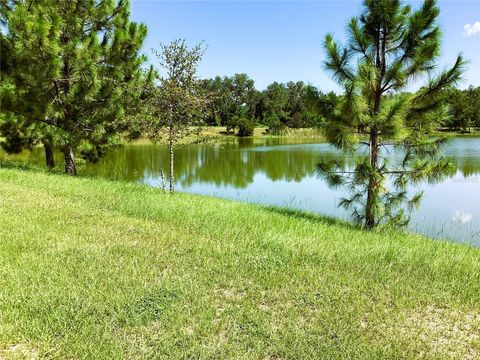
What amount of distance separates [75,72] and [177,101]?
16.5 ft

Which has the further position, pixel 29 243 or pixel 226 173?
pixel 226 173

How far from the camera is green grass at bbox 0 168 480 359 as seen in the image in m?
3.15

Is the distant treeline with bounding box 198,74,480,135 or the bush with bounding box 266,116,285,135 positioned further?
the bush with bounding box 266,116,285,135

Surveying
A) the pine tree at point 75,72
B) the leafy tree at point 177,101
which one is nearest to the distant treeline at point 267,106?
the pine tree at point 75,72

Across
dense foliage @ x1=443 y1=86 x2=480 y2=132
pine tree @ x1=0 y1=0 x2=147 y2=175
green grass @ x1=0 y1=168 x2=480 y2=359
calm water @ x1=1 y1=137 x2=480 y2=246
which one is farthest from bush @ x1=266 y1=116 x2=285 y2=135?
green grass @ x1=0 y1=168 x2=480 y2=359

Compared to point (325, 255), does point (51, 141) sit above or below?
above

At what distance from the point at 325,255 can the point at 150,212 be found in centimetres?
366

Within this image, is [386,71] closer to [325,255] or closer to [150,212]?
[325,255]

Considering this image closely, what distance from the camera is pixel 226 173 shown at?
22.0 m

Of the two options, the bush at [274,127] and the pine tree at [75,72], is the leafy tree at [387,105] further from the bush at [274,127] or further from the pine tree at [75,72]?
the bush at [274,127]

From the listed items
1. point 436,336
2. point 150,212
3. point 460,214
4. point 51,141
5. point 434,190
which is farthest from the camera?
point 434,190

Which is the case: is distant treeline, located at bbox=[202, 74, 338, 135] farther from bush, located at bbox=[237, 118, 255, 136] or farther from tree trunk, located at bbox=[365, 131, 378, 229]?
tree trunk, located at bbox=[365, 131, 378, 229]

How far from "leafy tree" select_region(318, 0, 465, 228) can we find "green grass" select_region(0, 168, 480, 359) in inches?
54.0

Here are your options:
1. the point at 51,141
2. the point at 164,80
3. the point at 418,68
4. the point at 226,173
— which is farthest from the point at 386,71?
the point at 226,173
